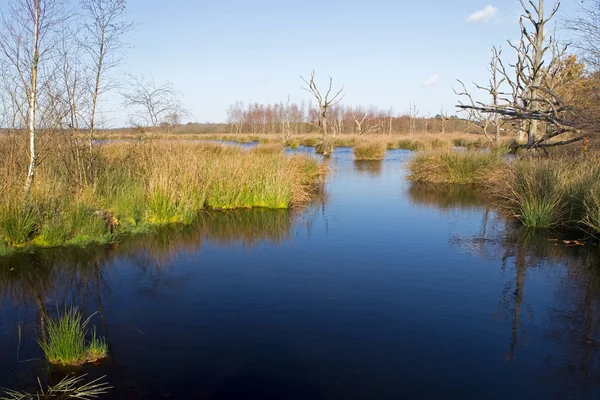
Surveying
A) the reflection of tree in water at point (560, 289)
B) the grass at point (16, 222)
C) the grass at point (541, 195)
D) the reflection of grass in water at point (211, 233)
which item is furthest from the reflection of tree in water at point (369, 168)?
the grass at point (16, 222)

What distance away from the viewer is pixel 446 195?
15195 millimetres

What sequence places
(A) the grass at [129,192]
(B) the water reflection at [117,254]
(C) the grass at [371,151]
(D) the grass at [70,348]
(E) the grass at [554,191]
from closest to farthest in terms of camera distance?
(D) the grass at [70,348], (B) the water reflection at [117,254], (A) the grass at [129,192], (E) the grass at [554,191], (C) the grass at [371,151]

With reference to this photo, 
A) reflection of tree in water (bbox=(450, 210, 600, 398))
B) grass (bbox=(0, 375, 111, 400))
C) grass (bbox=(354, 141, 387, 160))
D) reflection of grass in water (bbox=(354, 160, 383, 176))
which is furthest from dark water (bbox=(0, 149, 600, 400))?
grass (bbox=(354, 141, 387, 160))

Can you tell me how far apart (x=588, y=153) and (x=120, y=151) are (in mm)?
13948

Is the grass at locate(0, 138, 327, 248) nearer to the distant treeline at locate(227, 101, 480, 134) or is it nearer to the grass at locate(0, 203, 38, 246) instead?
the grass at locate(0, 203, 38, 246)

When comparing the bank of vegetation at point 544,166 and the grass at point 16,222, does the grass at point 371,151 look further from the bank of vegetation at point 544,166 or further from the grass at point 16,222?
the grass at point 16,222

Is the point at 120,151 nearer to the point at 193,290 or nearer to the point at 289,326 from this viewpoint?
the point at 193,290

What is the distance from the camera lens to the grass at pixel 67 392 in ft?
12.6

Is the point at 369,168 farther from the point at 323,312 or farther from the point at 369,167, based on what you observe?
the point at 323,312

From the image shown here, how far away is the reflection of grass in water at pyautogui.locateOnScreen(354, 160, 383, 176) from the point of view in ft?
71.1

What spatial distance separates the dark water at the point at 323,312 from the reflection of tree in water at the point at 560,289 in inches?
1.0

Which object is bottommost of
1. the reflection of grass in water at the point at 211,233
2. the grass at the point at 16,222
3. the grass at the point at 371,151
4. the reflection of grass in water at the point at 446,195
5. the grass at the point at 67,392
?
the grass at the point at 67,392

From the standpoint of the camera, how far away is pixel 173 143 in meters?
14.3

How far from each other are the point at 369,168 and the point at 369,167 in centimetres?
56
